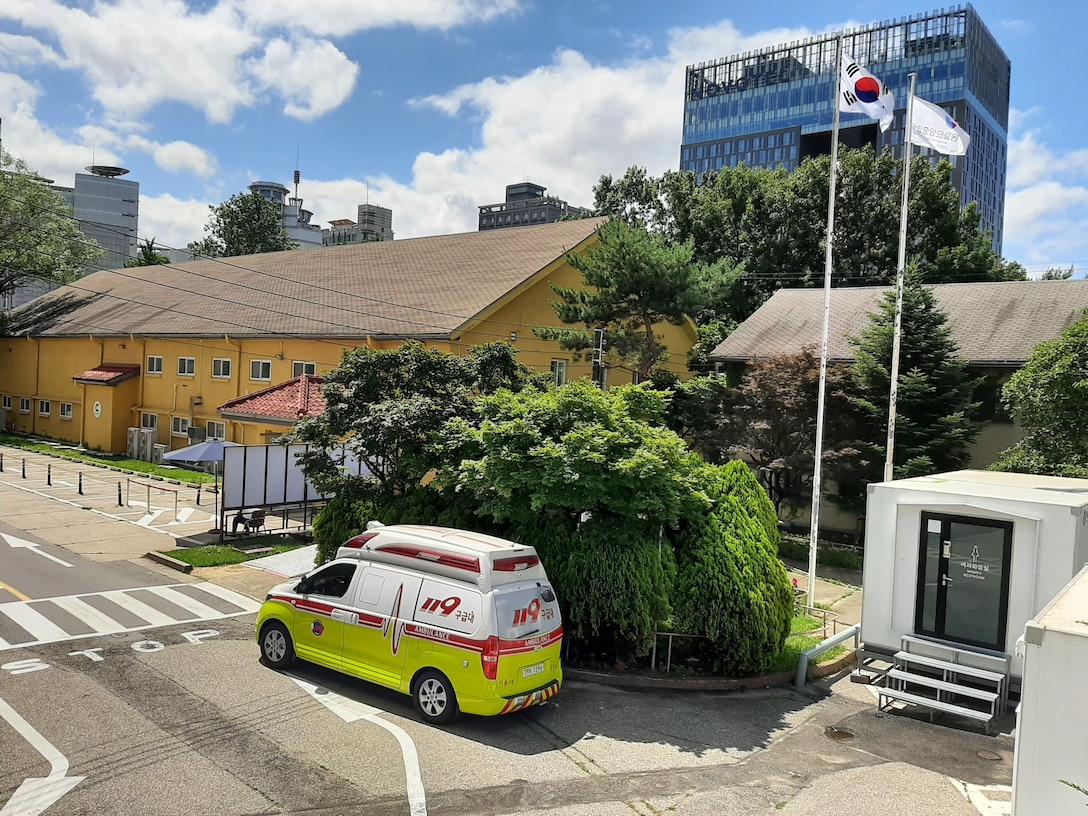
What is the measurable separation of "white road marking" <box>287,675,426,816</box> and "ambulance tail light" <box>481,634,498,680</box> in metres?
1.11

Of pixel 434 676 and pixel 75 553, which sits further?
pixel 75 553

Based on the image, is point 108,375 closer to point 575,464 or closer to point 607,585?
point 575,464

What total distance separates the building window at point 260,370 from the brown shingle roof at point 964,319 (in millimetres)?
17297

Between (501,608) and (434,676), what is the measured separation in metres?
1.16

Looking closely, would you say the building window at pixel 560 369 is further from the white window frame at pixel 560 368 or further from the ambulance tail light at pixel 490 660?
the ambulance tail light at pixel 490 660

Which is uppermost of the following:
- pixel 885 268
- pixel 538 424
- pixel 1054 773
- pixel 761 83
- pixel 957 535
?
pixel 761 83

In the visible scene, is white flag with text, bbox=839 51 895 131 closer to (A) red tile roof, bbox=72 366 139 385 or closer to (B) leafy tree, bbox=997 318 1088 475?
(B) leafy tree, bbox=997 318 1088 475

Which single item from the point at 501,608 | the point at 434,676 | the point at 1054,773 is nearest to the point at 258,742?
the point at 434,676

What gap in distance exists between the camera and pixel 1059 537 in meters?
10.8

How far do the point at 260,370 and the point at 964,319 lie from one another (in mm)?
25687

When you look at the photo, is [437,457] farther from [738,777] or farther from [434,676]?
[738,777]

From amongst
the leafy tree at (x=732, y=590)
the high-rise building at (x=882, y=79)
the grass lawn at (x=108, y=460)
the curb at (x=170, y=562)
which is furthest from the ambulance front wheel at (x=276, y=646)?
the high-rise building at (x=882, y=79)

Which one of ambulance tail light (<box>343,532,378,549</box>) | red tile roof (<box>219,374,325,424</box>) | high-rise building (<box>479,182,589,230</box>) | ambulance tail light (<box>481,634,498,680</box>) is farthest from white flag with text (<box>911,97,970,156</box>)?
high-rise building (<box>479,182,589,230</box>)

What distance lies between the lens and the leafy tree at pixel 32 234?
48688mm
